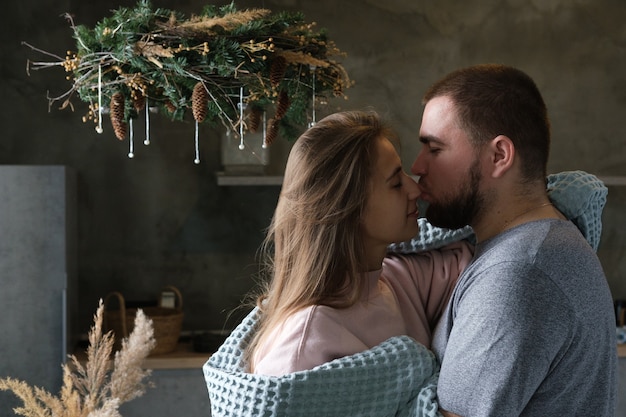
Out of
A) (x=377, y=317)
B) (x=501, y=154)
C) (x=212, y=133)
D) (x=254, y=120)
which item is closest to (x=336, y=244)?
(x=377, y=317)

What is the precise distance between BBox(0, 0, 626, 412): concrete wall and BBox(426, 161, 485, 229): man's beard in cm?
290

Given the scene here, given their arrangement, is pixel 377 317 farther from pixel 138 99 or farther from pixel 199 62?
pixel 138 99

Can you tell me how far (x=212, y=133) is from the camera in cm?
473

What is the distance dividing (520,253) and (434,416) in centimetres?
34

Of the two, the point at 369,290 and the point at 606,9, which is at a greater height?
the point at 606,9

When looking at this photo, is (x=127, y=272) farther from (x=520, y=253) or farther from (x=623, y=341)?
(x=520, y=253)

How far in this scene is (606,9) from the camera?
4992mm

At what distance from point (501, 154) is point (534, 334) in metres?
0.43

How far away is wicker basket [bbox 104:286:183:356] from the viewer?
4371mm

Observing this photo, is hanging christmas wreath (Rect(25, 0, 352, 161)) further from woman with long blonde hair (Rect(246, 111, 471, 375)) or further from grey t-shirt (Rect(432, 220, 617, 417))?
grey t-shirt (Rect(432, 220, 617, 417))

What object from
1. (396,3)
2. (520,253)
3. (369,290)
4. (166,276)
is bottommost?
(166,276)

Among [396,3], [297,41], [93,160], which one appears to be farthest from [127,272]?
[297,41]

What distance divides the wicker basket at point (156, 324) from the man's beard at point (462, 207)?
9.04 ft

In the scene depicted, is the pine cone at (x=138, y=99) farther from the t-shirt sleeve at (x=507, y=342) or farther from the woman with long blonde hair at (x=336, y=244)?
the t-shirt sleeve at (x=507, y=342)
